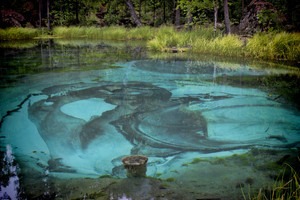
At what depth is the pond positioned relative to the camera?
5.31ft

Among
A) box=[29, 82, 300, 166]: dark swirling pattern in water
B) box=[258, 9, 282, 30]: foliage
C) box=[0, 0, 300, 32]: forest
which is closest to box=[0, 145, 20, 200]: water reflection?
box=[29, 82, 300, 166]: dark swirling pattern in water

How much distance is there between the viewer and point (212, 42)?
26.3 ft

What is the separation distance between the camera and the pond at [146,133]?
1.62 metres

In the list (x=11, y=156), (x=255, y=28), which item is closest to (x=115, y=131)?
(x=11, y=156)

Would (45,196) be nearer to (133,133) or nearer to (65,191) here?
(65,191)

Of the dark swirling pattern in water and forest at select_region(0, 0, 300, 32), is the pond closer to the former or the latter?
the dark swirling pattern in water

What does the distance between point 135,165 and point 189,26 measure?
10.9m

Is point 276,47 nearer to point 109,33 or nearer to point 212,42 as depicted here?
point 212,42

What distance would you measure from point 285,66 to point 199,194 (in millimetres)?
5534

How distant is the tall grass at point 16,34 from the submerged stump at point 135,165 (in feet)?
39.6

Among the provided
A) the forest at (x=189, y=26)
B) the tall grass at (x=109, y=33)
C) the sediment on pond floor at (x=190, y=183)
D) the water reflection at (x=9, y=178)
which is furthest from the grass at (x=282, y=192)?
the tall grass at (x=109, y=33)

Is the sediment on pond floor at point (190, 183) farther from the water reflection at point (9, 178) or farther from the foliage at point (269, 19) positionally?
the foliage at point (269, 19)

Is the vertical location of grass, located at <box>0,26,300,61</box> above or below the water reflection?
above

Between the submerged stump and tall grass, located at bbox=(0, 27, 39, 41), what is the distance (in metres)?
12.1
